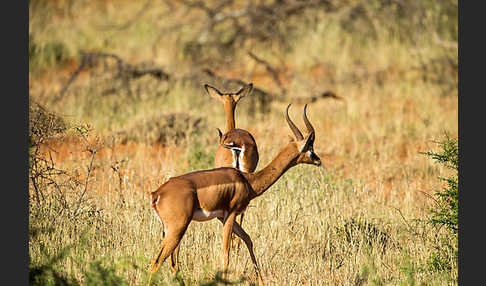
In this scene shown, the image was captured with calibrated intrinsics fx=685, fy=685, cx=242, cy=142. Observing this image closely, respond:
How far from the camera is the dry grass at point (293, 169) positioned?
6.40m

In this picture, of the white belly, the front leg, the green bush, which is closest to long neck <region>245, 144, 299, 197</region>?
the front leg

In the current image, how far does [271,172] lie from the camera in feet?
19.4

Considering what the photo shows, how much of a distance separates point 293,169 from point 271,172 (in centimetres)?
317

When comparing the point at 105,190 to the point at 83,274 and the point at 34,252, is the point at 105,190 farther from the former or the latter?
the point at 83,274

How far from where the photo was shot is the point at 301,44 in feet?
58.3

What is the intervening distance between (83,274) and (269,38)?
473 inches

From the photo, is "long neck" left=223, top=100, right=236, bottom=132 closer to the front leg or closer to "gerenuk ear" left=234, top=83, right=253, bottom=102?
"gerenuk ear" left=234, top=83, right=253, bottom=102

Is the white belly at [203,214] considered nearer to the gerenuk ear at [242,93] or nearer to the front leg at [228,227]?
the front leg at [228,227]

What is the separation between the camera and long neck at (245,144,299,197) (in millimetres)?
5871

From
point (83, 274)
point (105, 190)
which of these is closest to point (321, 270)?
point (83, 274)

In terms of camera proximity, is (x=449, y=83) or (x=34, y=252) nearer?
(x=34, y=252)

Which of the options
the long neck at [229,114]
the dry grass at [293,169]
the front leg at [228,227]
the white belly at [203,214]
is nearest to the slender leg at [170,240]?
the white belly at [203,214]

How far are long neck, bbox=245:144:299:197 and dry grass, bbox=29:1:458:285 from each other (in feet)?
2.54

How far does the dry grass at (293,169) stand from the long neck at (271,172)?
2.54 feet
